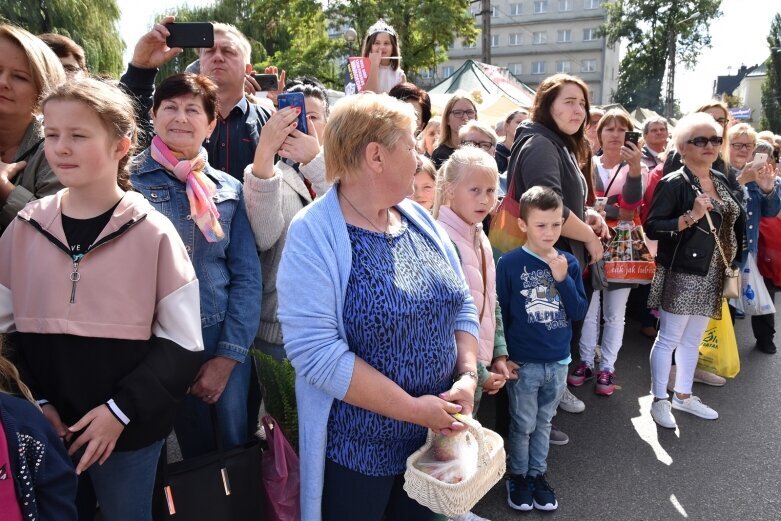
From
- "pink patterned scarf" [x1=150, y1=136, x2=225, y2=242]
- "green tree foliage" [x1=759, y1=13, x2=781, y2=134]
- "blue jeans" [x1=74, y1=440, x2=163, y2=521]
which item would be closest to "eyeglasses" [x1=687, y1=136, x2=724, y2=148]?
"pink patterned scarf" [x1=150, y1=136, x2=225, y2=242]

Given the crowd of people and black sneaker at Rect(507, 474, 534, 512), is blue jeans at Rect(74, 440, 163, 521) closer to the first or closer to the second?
the crowd of people

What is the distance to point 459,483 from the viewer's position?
4.80 ft

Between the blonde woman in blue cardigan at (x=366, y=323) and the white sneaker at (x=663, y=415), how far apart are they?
2583 mm

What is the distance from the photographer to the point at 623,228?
157 inches

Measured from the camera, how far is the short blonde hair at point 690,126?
3.58 m

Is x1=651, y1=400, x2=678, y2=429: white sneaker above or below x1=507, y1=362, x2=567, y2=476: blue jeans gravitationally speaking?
below

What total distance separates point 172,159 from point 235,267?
47 cm

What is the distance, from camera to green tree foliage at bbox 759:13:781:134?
1763 inches

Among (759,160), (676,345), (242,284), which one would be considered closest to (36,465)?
(242,284)

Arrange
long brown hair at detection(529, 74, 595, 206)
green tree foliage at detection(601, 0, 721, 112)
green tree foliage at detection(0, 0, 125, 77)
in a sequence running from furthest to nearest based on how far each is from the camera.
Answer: green tree foliage at detection(601, 0, 721, 112)
green tree foliage at detection(0, 0, 125, 77)
long brown hair at detection(529, 74, 595, 206)

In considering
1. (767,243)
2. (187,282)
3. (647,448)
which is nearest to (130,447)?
(187,282)

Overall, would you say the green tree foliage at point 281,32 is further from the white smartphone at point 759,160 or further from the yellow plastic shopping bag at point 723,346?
the yellow plastic shopping bag at point 723,346

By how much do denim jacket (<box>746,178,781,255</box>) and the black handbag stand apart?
5157 millimetres

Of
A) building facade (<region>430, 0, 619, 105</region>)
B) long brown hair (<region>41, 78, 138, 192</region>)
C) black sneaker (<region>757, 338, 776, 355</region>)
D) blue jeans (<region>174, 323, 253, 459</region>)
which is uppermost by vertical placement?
building facade (<region>430, 0, 619, 105</region>)
